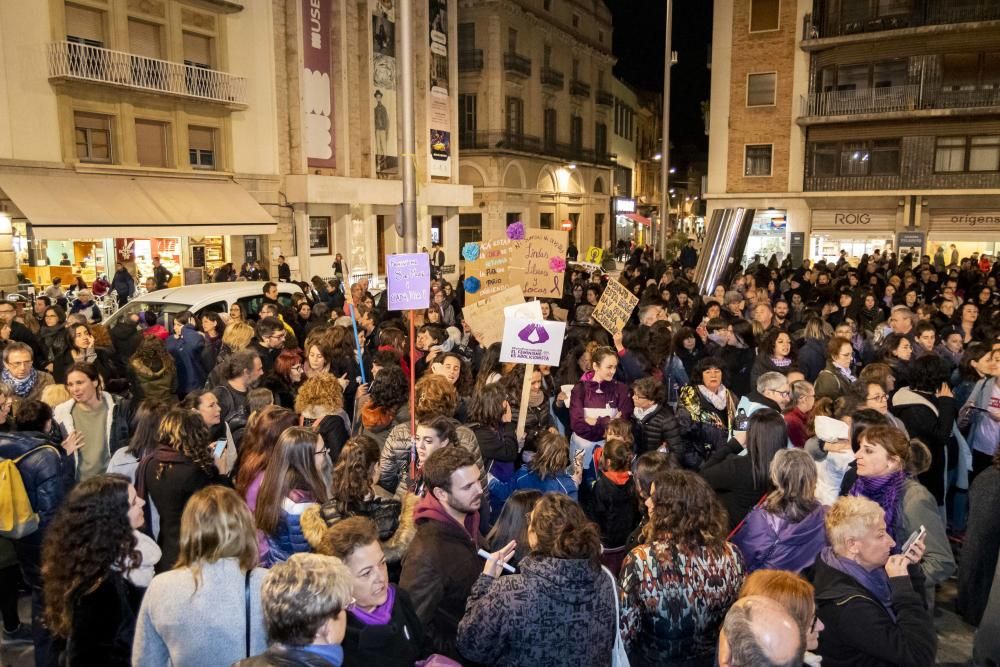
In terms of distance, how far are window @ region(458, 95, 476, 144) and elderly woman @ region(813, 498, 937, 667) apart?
38349 millimetres

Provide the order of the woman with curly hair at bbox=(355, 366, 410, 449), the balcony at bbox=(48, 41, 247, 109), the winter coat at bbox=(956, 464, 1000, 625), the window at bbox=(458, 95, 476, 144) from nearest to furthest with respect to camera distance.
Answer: the winter coat at bbox=(956, 464, 1000, 625) < the woman with curly hair at bbox=(355, 366, 410, 449) < the balcony at bbox=(48, 41, 247, 109) < the window at bbox=(458, 95, 476, 144)

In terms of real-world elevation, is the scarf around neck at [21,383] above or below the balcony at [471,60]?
below

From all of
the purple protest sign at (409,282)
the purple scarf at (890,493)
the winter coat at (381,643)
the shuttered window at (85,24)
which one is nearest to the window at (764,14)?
the shuttered window at (85,24)

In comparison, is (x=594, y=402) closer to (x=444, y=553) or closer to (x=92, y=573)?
(x=444, y=553)

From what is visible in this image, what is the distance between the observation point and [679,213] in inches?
3164

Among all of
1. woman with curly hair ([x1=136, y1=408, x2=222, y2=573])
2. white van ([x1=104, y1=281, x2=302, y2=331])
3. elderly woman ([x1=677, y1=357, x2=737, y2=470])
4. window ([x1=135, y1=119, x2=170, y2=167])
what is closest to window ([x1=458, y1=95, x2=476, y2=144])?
window ([x1=135, y1=119, x2=170, y2=167])

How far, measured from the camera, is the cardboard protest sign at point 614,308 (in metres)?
8.81

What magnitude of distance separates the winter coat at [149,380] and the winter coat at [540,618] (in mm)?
5270

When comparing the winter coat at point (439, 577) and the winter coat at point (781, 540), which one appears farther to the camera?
the winter coat at point (781, 540)

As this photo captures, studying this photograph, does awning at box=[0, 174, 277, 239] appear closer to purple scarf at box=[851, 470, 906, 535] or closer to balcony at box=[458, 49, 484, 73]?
balcony at box=[458, 49, 484, 73]

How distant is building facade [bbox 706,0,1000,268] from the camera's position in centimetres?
2862

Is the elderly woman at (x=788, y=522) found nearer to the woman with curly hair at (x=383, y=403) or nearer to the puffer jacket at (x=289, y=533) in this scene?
the puffer jacket at (x=289, y=533)

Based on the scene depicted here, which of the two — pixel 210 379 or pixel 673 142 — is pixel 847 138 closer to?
pixel 210 379

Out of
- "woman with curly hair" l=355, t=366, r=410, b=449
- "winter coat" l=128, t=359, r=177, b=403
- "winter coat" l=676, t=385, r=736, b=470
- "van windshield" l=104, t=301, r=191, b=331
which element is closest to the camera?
"woman with curly hair" l=355, t=366, r=410, b=449
